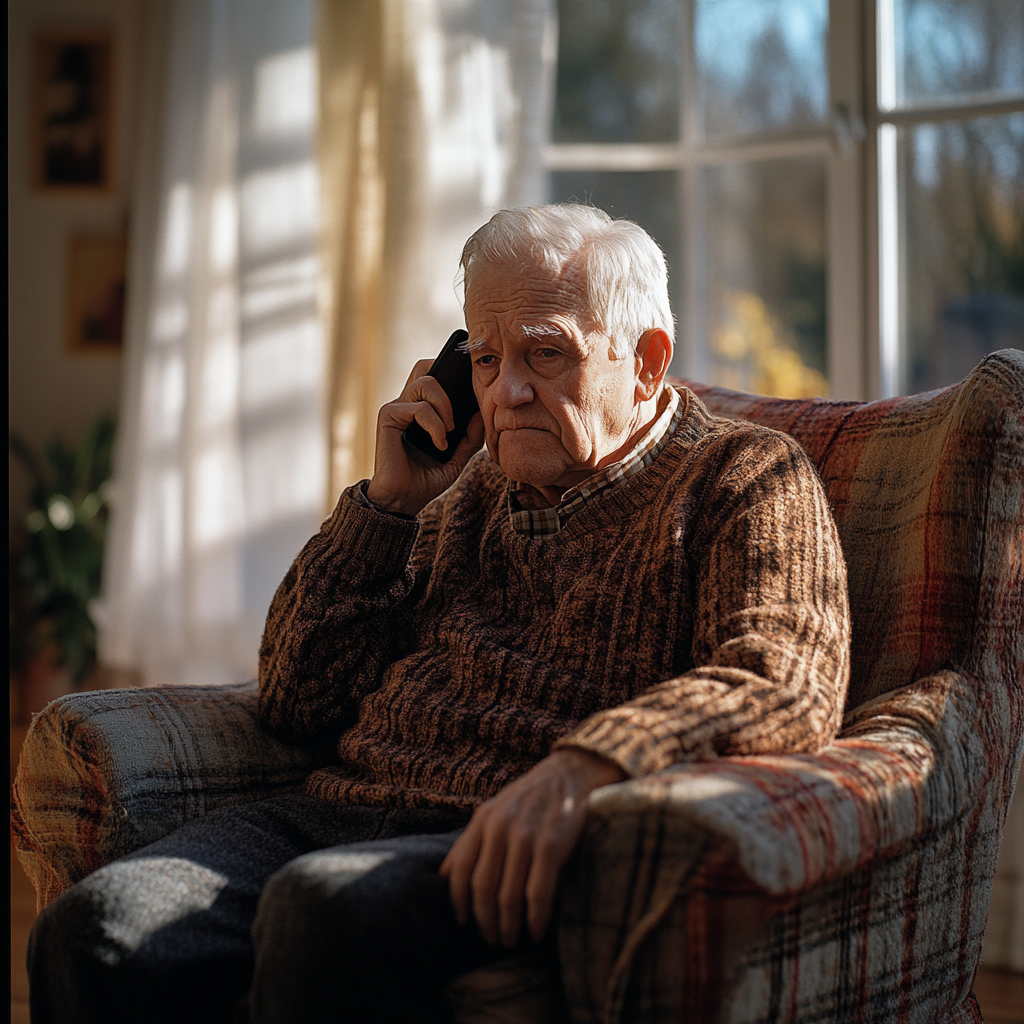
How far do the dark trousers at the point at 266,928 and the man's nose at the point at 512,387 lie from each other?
0.48 m

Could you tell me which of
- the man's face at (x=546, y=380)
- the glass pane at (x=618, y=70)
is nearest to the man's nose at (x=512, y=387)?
the man's face at (x=546, y=380)

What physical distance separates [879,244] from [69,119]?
8.56 feet

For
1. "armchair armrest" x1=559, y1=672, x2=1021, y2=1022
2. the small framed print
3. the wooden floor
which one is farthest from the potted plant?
"armchair armrest" x1=559, y1=672, x2=1021, y2=1022

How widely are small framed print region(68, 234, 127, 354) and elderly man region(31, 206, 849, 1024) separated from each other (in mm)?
2358

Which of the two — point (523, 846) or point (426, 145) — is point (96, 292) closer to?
point (426, 145)

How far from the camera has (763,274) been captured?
2578mm

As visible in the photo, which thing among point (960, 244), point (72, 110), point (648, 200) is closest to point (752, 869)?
point (960, 244)

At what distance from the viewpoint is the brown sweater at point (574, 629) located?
1.00 metres

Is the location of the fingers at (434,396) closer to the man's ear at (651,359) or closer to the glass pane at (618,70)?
the man's ear at (651,359)

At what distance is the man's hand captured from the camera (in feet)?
2.84

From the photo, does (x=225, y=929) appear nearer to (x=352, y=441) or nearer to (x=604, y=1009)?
(x=604, y=1009)

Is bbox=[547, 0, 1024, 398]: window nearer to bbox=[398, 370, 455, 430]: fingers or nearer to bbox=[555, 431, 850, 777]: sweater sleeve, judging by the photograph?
→ bbox=[398, 370, 455, 430]: fingers

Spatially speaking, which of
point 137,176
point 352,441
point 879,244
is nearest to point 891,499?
point 879,244

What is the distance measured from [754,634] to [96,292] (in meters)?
3.10
